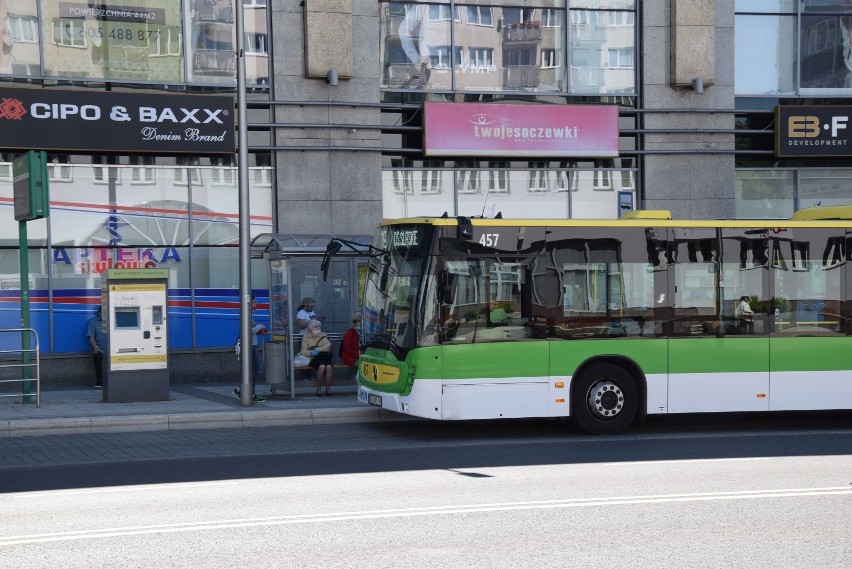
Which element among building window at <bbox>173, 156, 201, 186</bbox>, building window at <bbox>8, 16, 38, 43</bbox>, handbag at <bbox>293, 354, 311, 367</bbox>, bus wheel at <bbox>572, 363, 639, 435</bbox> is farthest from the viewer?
building window at <bbox>173, 156, 201, 186</bbox>

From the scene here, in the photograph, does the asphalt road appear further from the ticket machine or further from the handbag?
the handbag

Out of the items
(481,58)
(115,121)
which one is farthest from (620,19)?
(115,121)

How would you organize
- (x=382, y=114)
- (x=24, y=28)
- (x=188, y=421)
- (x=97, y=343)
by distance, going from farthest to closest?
(x=382, y=114) → (x=24, y=28) → (x=97, y=343) → (x=188, y=421)

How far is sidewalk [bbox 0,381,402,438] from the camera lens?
14406mm

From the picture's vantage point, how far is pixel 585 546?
7332 millimetres

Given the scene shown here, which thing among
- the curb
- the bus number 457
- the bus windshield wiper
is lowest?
the curb

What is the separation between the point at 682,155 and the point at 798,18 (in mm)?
3957

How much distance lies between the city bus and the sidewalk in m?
1.22

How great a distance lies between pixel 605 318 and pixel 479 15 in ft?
33.3

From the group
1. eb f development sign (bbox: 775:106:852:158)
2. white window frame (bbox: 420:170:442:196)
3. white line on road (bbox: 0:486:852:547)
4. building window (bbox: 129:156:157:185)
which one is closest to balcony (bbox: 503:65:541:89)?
white window frame (bbox: 420:170:442:196)

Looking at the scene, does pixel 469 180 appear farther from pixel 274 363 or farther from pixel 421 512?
pixel 421 512

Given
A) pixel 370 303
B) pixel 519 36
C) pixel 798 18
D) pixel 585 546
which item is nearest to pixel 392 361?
pixel 370 303

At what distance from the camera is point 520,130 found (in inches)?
853

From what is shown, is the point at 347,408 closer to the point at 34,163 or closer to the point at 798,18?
the point at 34,163
